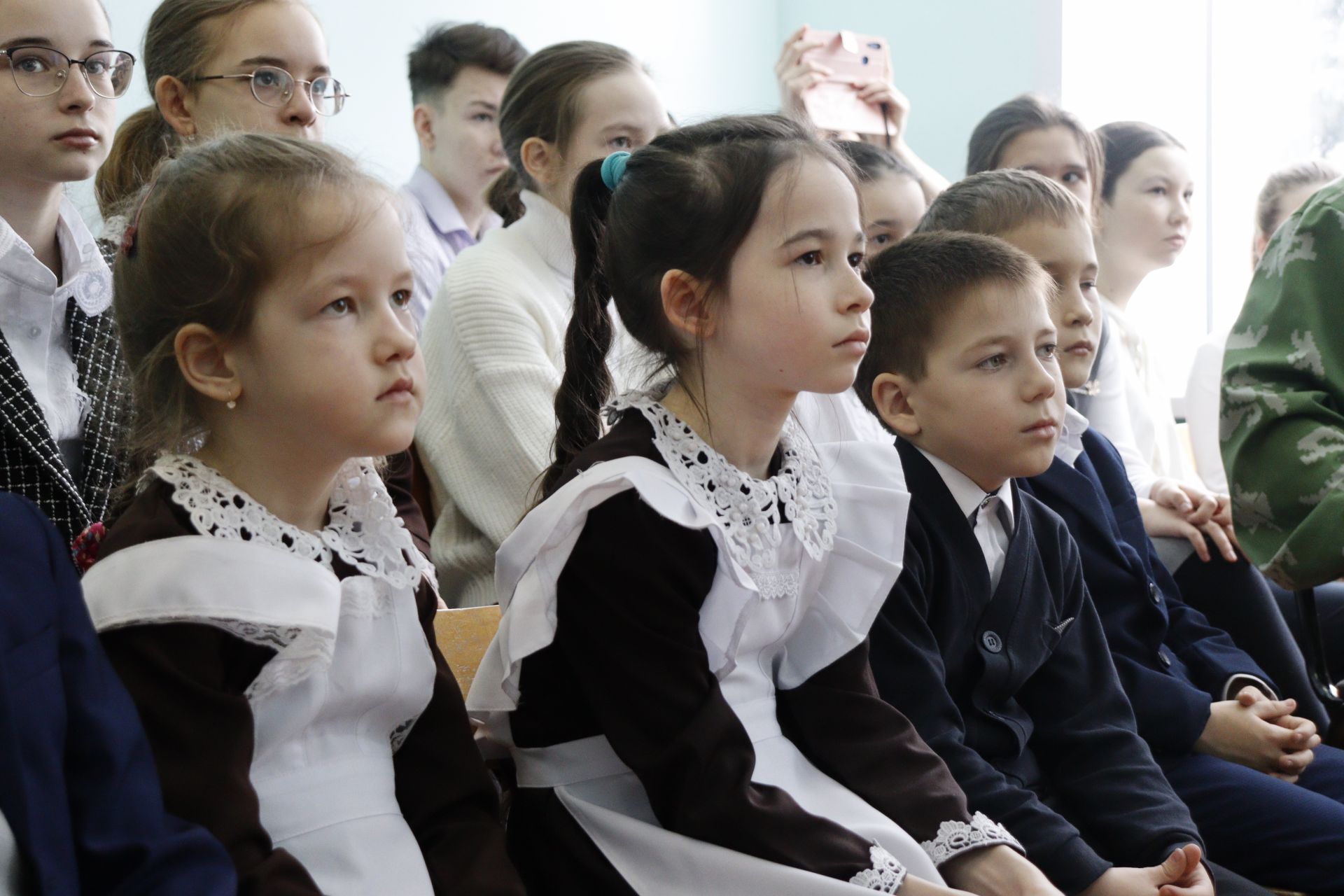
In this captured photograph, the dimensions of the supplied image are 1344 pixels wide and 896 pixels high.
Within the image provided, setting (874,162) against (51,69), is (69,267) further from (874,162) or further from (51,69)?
(874,162)

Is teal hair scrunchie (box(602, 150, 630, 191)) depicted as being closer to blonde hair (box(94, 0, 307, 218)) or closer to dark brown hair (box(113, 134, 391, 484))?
dark brown hair (box(113, 134, 391, 484))

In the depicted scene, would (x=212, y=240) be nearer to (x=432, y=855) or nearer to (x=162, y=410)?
(x=162, y=410)

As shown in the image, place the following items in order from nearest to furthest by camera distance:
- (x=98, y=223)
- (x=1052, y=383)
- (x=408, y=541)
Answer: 1. (x=408, y=541)
2. (x=1052, y=383)
3. (x=98, y=223)

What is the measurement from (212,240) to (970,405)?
891 mm

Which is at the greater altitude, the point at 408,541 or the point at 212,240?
the point at 212,240

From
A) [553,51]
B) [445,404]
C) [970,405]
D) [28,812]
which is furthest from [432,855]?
[553,51]

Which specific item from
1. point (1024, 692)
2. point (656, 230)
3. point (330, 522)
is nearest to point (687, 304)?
point (656, 230)

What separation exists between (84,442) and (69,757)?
71 centimetres

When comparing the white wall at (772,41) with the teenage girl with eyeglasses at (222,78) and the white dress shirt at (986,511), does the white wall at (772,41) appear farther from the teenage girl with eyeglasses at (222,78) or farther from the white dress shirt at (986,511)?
the white dress shirt at (986,511)

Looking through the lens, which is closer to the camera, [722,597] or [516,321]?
[722,597]

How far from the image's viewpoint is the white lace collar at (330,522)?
114 centimetres

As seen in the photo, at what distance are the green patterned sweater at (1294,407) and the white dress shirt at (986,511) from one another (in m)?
0.27

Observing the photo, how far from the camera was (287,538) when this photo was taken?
3.89ft

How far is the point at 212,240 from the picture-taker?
3.84ft
